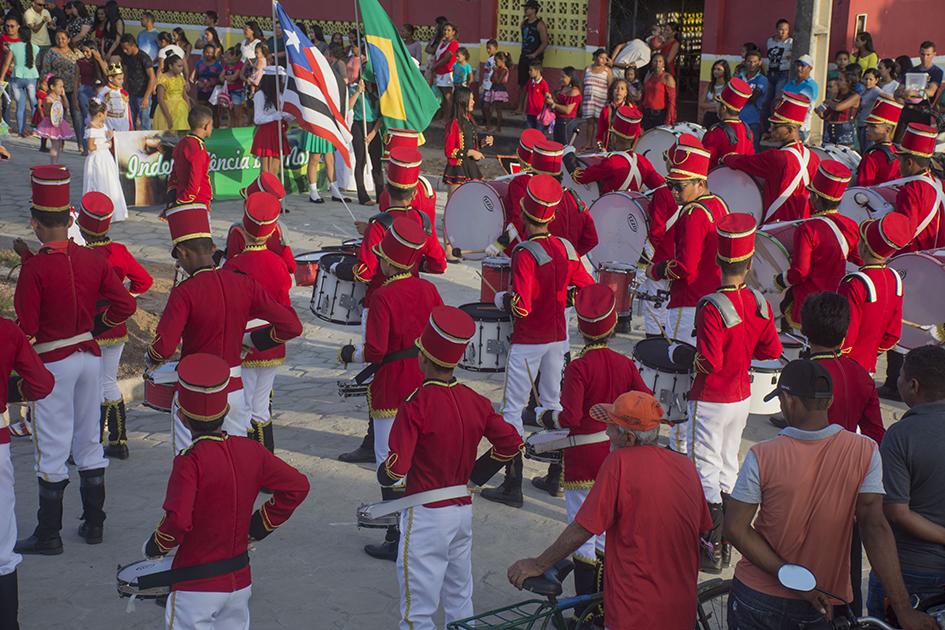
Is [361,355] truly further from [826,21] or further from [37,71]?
[37,71]

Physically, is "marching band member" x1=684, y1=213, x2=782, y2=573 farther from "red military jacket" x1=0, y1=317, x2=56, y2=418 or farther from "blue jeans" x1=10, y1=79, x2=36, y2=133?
"blue jeans" x1=10, y1=79, x2=36, y2=133

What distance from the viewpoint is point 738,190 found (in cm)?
1150

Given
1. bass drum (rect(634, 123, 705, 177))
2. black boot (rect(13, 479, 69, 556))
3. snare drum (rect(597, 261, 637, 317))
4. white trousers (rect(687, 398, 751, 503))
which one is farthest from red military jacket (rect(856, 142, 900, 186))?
black boot (rect(13, 479, 69, 556))

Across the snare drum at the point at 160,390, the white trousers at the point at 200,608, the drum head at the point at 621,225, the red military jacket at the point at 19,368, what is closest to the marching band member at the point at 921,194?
the drum head at the point at 621,225

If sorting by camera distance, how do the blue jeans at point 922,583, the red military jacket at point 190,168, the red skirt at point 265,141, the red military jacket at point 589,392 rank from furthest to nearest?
the red skirt at point 265,141 < the red military jacket at point 190,168 < the red military jacket at point 589,392 < the blue jeans at point 922,583

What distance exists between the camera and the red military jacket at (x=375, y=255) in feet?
27.7

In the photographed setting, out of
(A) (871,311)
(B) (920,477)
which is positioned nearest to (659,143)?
(A) (871,311)

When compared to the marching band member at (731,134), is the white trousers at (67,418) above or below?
below

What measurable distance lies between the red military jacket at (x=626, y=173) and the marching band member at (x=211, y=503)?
7.10m

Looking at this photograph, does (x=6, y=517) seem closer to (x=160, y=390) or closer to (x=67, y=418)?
(x=67, y=418)

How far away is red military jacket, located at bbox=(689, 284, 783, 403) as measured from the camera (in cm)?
700

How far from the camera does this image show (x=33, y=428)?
7152 mm

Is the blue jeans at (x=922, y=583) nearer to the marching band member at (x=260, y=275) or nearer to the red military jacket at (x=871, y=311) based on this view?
the red military jacket at (x=871, y=311)

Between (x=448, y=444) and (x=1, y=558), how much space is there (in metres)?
2.37
